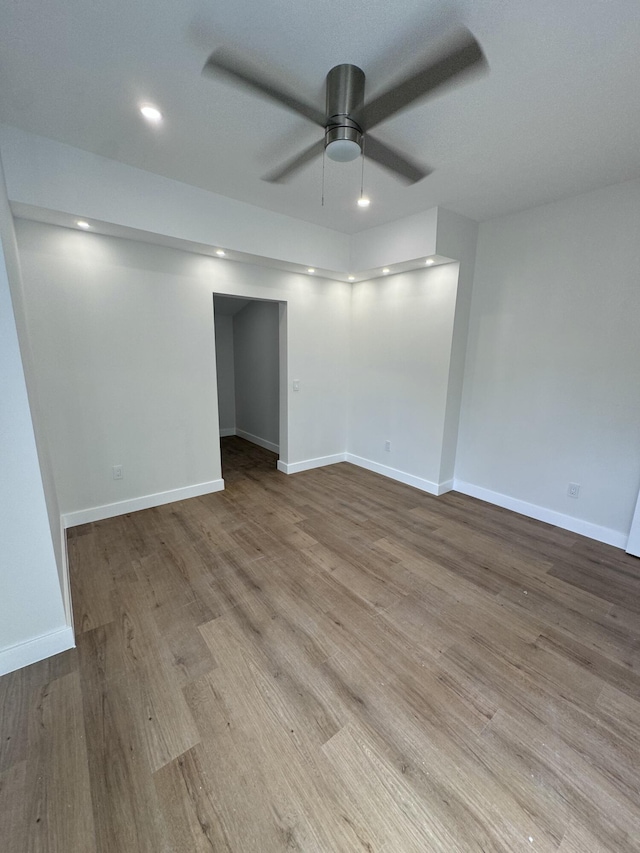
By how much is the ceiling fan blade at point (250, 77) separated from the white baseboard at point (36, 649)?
2.62m

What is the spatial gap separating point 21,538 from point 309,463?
10.6ft

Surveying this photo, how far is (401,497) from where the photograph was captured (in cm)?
371

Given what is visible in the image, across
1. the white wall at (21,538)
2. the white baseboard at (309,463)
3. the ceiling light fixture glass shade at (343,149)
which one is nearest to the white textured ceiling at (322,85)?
the ceiling light fixture glass shade at (343,149)

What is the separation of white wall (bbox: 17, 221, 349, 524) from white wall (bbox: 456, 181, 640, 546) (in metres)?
2.25

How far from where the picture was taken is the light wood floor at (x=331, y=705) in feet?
3.67

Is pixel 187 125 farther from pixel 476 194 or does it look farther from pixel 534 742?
pixel 534 742

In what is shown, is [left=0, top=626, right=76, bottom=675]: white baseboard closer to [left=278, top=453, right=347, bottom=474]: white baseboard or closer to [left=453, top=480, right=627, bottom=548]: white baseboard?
[left=278, top=453, right=347, bottom=474]: white baseboard

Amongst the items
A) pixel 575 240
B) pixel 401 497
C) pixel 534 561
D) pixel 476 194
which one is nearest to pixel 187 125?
pixel 476 194

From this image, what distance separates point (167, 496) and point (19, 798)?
2393 millimetres

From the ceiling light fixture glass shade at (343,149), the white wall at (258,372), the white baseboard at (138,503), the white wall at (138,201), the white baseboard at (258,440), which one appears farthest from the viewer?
the white baseboard at (258,440)

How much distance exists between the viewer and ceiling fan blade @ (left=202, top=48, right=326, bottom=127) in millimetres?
1292

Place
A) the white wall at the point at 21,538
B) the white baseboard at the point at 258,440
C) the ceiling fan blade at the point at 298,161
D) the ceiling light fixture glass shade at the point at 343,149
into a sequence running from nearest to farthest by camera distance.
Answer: the white wall at the point at 21,538, the ceiling light fixture glass shade at the point at 343,149, the ceiling fan blade at the point at 298,161, the white baseboard at the point at 258,440

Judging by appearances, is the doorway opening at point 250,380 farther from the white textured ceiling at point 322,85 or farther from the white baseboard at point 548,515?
the white baseboard at point 548,515

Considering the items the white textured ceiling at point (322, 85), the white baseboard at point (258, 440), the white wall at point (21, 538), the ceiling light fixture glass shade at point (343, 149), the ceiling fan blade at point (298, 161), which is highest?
the white textured ceiling at point (322, 85)
